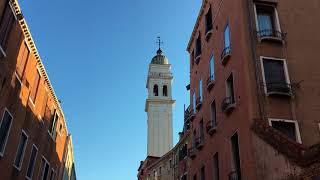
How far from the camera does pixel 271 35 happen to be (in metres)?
19.6

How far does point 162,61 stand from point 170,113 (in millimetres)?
13868

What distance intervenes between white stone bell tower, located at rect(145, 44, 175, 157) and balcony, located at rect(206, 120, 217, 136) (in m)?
55.2

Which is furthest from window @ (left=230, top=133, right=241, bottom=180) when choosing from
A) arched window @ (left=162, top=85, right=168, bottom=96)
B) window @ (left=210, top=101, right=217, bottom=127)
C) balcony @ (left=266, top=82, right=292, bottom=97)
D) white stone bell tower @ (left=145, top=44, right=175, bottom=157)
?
arched window @ (left=162, top=85, right=168, bottom=96)

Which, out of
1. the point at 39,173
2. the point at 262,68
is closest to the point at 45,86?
the point at 39,173

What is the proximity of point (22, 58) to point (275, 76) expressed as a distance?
13.4 meters

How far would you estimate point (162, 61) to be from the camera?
301ft

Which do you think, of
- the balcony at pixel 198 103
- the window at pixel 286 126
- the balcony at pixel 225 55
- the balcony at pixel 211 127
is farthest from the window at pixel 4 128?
the window at pixel 286 126

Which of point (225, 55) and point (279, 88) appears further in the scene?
point (225, 55)

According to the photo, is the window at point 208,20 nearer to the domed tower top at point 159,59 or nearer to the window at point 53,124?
the window at point 53,124

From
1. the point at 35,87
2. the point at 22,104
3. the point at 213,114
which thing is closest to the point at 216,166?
the point at 213,114

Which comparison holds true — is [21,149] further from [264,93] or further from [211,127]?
[264,93]

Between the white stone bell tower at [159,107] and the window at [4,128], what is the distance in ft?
193

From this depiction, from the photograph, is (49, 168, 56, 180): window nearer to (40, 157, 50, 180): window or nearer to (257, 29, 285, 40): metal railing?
(40, 157, 50, 180): window

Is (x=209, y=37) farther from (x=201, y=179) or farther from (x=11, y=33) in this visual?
(x=11, y=33)
